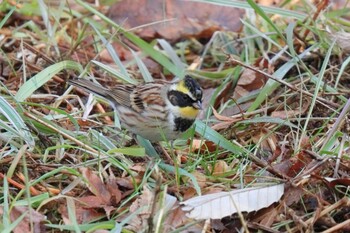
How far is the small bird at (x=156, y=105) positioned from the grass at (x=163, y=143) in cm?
9

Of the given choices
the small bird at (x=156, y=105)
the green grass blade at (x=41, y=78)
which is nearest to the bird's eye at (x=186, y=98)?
the small bird at (x=156, y=105)

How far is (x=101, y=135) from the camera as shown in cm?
421

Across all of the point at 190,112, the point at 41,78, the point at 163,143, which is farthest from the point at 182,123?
the point at 41,78

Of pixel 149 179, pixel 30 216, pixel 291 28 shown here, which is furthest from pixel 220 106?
pixel 30 216

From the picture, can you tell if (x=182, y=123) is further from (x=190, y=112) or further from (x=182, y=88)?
(x=182, y=88)

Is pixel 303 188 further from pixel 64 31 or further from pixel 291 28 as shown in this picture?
pixel 64 31

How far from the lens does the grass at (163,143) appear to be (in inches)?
141

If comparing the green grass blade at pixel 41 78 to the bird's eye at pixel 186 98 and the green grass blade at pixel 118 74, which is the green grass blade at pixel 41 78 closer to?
the green grass blade at pixel 118 74

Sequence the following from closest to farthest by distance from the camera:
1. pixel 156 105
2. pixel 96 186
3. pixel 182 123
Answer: pixel 96 186 < pixel 182 123 < pixel 156 105

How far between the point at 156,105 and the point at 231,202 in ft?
3.92

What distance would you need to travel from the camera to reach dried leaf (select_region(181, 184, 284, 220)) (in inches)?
134

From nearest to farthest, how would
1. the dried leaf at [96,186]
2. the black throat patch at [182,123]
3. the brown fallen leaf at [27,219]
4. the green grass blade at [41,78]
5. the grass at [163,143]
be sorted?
the brown fallen leaf at [27,219] < the grass at [163,143] < the dried leaf at [96,186] < the black throat patch at [182,123] < the green grass blade at [41,78]

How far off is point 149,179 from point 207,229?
1.81ft

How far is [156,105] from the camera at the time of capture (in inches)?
180
